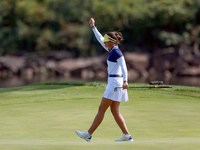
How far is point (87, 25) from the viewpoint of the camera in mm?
61188

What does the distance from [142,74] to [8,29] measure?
18903 millimetres

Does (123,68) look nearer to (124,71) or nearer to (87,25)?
(124,71)

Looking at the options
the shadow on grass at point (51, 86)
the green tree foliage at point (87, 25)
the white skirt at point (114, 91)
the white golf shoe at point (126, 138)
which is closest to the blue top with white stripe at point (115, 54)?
the white skirt at point (114, 91)

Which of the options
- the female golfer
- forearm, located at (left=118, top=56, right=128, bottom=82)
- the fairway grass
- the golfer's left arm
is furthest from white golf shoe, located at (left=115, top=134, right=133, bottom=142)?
forearm, located at (left=118, top=56, right=128, bottom=82)

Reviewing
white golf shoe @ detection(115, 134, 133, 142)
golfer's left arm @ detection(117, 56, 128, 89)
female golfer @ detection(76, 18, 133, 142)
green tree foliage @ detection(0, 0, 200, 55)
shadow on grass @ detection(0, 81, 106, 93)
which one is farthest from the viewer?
green tree foliage @ detection(0, 0, 200, 55)

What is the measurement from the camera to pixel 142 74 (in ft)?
197

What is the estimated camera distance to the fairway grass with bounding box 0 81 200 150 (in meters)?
7.23

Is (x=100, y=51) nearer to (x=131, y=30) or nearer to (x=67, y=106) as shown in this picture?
(x=131, y=30)

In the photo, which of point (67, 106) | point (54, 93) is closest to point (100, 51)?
point (54, 93)

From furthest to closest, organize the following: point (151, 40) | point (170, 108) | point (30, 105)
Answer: point (151, 40)
point (30, 105)
point (170, 108)

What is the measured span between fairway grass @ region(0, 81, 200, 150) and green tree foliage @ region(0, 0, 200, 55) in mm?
41560

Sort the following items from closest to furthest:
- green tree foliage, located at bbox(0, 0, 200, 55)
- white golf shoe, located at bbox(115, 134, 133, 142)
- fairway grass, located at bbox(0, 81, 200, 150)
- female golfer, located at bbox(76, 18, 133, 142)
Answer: fairway grass, located at bbox(0, 81, 200, 150), female golfer, located at bbox(76, 18, 133, 142), white golf shoe, located at bbox(115, 134, 133, 142), green tree foliage, located at bbox(0, 0, 200, 55)

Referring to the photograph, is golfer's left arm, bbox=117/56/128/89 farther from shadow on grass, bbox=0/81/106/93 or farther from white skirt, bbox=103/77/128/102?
shadow on grass, bbox=0/81/106/93

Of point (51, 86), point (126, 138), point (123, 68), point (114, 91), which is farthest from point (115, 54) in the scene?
point (51, 86)
